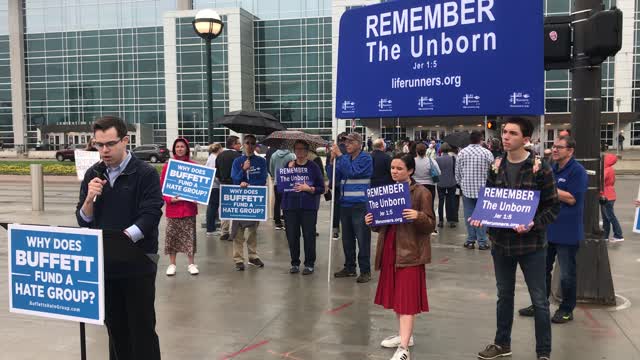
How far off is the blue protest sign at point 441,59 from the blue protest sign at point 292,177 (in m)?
1.03

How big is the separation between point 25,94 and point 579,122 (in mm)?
76713

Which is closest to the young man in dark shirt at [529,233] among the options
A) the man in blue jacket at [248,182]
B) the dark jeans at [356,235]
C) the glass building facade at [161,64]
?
the dark jeans at [356,235]

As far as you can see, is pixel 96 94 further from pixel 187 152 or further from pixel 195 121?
pixel 187 152

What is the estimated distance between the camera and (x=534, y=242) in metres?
4.65

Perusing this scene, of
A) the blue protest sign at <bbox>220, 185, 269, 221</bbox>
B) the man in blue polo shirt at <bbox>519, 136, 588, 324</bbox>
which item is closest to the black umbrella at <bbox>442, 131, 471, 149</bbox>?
the blue protest sign at <bbox>220, 185, 269, 221</bbox>

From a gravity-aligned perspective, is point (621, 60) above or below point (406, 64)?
above

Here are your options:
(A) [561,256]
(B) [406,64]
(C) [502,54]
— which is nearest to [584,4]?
(C) [502,54]

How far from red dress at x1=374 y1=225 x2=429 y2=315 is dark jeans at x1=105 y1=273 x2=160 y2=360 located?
78.7 inches

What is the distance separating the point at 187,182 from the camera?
811 cm

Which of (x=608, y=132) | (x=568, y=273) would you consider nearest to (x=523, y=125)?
(x=568, y=273)

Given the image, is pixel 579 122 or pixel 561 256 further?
pixel 579 122

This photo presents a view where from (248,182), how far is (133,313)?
5270 millimetres

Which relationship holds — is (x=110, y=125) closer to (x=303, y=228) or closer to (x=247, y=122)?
(x=303, y=228)

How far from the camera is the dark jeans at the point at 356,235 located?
25.4ft
